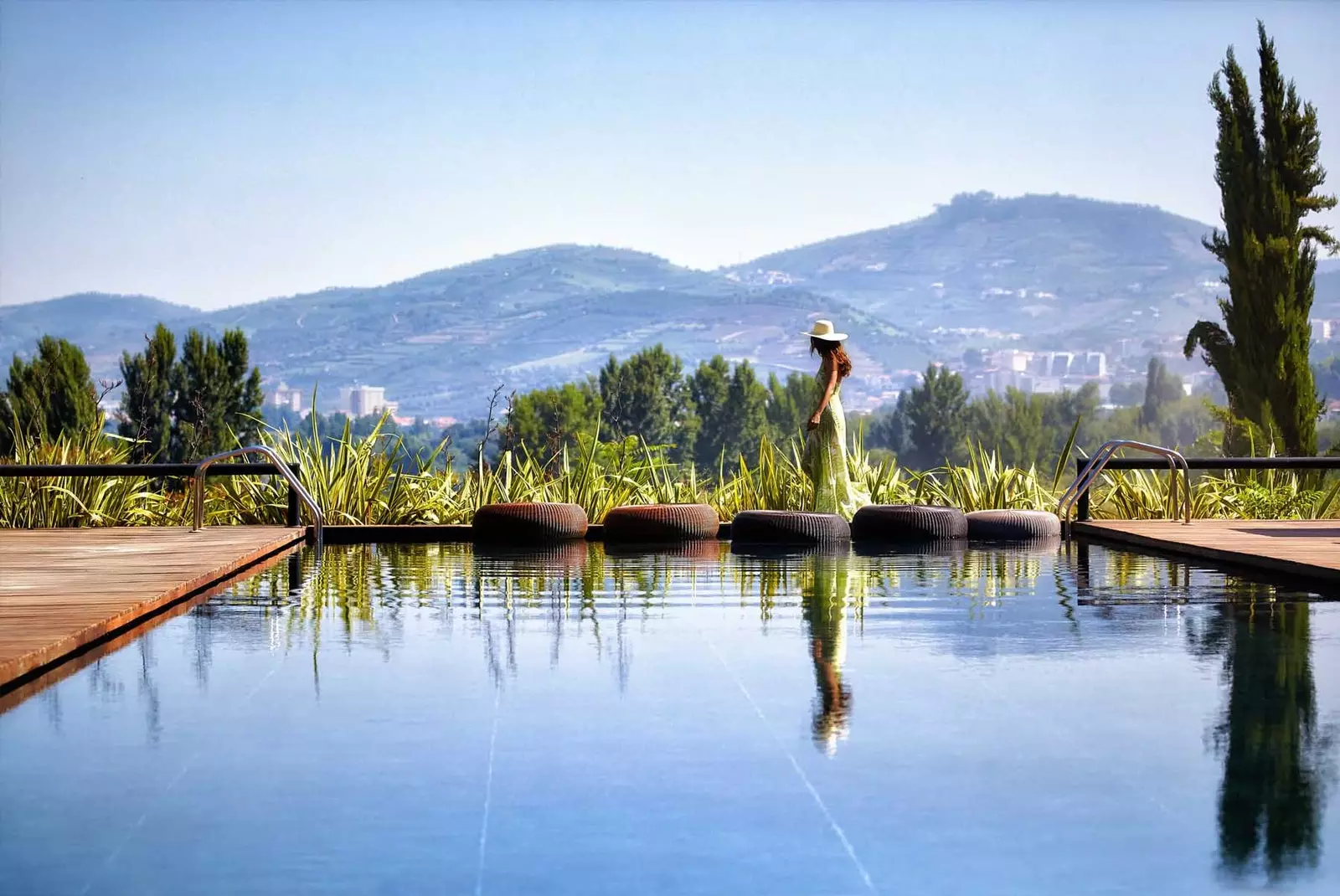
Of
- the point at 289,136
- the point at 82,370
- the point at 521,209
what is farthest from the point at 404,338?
the point at 82,370

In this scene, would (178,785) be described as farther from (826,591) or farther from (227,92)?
(227,92)

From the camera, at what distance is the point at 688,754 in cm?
393

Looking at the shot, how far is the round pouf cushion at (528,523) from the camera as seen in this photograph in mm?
11180

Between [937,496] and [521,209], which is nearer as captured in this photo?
[937,496]

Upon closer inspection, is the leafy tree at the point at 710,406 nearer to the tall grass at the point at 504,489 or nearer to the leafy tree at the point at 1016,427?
the leafy tree at the point at 1016,427

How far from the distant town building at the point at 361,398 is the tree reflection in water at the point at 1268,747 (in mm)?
167535

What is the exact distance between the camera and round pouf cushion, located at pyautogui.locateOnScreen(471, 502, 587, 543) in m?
11.2

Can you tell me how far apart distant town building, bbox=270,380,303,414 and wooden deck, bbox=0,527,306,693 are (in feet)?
506

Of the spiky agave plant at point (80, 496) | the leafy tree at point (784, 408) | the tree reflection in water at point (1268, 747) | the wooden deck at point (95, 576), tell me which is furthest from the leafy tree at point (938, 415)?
the tree reflection in water at point (1268, 747)

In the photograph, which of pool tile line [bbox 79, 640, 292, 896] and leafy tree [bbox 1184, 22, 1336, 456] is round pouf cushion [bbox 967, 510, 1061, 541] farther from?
leafy tree [bbox 1184, 22, 1336, 456]

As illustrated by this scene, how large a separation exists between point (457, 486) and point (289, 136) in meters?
161

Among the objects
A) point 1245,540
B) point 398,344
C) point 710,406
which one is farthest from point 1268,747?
point 398,344

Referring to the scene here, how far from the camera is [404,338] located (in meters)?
193

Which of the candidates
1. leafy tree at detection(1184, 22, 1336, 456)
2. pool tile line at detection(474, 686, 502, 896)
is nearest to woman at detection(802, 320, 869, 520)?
pool tile line at detection(474, 686, 502, 896)
